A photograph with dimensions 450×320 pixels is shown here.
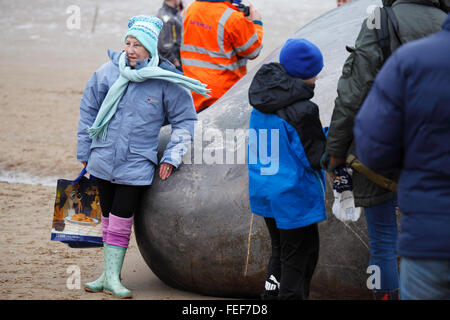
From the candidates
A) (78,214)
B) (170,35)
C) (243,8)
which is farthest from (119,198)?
(170,35)

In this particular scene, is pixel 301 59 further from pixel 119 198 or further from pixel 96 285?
pixel 96 285

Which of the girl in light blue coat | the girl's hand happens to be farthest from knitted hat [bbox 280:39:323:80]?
the girl's hand

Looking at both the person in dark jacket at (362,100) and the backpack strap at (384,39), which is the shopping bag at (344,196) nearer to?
the person in dark jacket at (362,100)

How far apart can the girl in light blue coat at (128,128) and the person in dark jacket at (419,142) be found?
5.81ft

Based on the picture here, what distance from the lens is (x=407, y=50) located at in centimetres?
213

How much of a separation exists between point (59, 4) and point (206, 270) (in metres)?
20.4

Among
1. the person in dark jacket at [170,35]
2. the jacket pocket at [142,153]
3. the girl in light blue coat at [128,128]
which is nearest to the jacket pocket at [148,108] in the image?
the girl in light blue coat at [128,128]

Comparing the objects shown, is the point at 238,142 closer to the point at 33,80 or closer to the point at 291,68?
the point at 291,68

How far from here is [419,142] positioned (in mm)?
2160

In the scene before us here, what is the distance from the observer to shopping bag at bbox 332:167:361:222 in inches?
123

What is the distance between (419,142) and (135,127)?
1.94 meters

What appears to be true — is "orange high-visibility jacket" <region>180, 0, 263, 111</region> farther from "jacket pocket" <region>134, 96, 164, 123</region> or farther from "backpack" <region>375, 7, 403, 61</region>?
"backpack" <region>375, 7, 403, 61</region>

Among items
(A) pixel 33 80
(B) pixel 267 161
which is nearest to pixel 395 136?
(B) pixel 267 161

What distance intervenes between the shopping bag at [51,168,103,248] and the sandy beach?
0.29m
